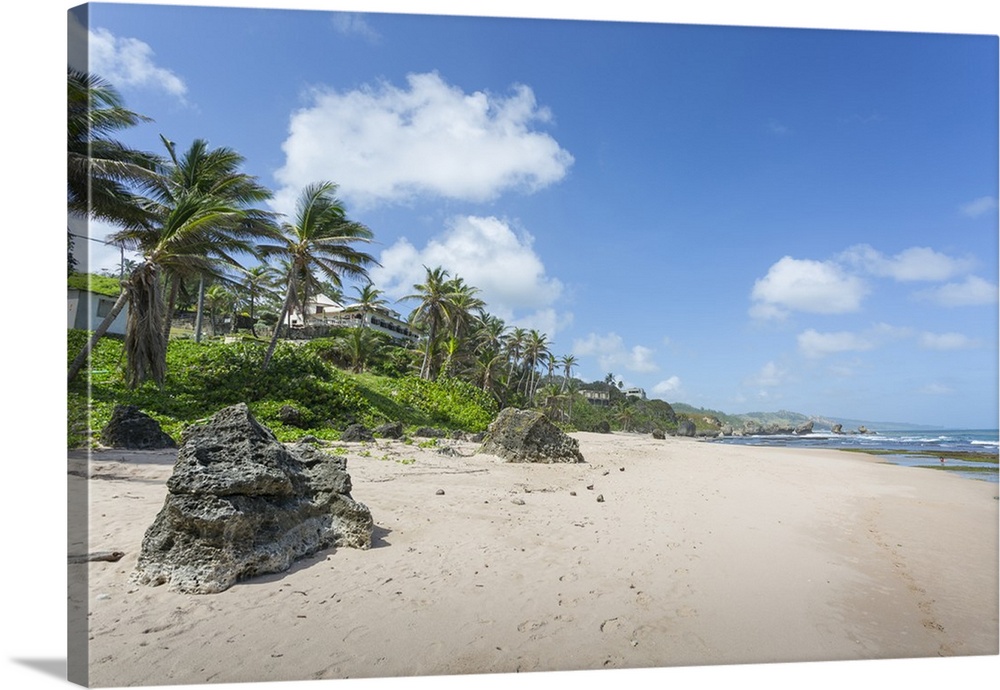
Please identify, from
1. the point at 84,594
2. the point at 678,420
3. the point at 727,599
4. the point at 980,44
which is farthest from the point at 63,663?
the point at 678,420

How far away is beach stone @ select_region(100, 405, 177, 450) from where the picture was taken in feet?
17.7

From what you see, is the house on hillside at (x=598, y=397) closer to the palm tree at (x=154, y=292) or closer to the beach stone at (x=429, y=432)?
the beach stone at (x=429, y=432)

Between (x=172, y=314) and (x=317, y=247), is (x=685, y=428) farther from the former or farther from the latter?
(x=172, y=314)

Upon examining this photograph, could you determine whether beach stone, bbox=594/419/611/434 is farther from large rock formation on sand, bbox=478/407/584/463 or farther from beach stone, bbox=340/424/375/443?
beach stone, bbox=340/424/375/443

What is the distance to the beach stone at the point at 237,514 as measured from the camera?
103 inches

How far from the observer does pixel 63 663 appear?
2447 mm

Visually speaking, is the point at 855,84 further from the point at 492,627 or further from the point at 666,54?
the point at 492,627

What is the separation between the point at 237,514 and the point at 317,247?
9.05m

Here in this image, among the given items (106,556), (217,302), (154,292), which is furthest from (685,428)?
(106,556)

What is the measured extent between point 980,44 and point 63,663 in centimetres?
678

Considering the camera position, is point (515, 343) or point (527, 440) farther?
point (515, 343)

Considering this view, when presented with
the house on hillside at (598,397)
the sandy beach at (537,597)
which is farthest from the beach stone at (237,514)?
the house on hillside at (598,397)

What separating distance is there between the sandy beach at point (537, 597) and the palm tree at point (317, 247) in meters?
5.52

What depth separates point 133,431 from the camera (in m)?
5.51
